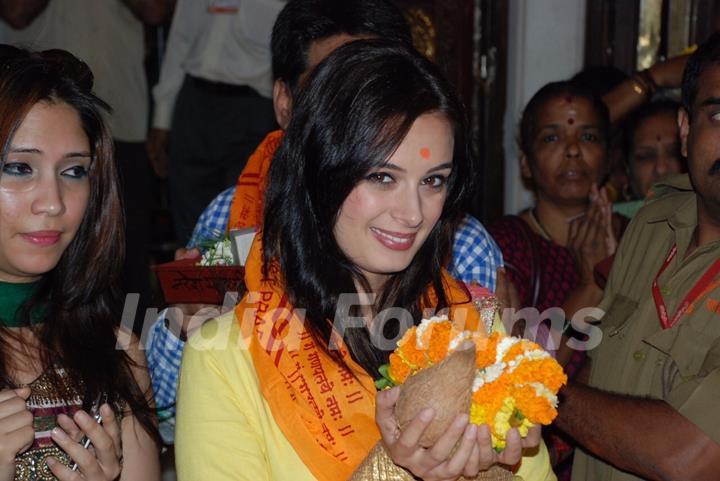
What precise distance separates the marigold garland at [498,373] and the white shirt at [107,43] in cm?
351

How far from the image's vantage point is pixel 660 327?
2854mm

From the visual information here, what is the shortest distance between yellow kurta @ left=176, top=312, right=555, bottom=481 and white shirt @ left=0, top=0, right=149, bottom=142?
10.5 feet

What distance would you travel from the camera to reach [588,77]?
17.8 ft

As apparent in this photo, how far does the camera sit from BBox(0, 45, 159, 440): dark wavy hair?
2.59 metres

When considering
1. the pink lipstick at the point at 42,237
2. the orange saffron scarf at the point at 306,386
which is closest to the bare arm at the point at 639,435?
the orange saffron scarf at the point at 306,386

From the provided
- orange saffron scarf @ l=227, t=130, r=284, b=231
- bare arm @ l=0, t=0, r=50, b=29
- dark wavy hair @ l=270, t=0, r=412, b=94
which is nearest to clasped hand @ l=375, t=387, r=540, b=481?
orange saffron scarf @ l=227, t=130, r=284, b=231

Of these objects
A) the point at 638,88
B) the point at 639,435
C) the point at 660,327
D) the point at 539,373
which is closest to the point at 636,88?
the point at 638,88

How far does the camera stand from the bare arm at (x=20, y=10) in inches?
207

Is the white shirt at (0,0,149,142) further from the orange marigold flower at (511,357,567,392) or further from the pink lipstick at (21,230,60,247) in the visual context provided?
the orange marigold flower at (511,357,567,392)

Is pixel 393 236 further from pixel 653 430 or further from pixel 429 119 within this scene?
pixel 653 430

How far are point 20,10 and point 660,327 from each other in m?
3.96

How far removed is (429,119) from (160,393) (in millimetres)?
1316

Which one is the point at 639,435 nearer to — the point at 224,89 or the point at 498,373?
the point at 498,373

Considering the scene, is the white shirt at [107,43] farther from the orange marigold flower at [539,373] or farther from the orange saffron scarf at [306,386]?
the orange marigold flower at [539,373]
